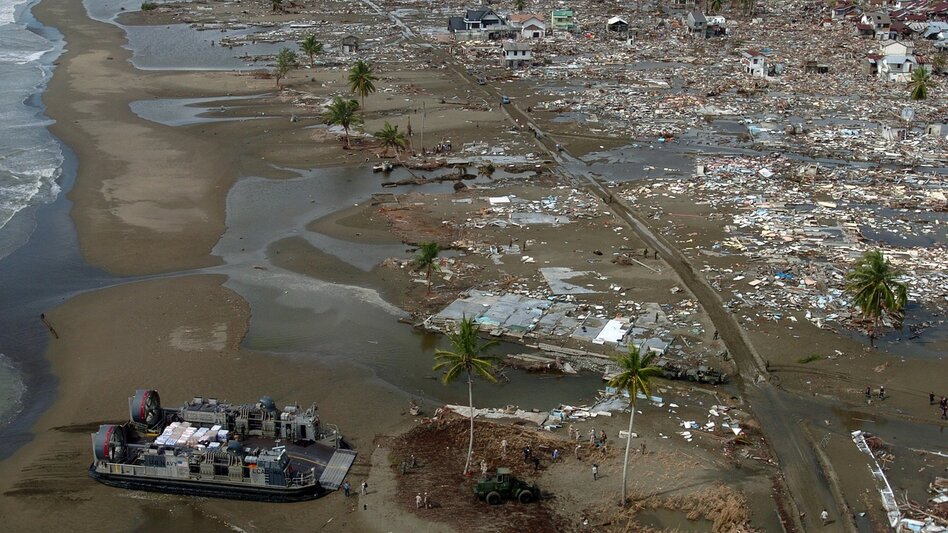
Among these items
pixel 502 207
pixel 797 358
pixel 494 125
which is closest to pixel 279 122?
pixel 494 125

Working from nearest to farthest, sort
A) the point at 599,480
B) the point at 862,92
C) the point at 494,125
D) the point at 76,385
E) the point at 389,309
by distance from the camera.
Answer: the point at 599,480 < the point at 76,385 < the point at 389,309 < the point at 494,125 < the point at 862,92

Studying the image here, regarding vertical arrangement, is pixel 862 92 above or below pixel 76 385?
above

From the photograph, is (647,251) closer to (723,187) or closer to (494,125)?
(723,187)

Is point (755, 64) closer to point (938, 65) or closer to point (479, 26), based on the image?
point (938, 65)

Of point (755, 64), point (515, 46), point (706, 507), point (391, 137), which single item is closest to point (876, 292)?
point (706, 507)

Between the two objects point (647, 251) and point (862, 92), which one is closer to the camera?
point (647, 251)

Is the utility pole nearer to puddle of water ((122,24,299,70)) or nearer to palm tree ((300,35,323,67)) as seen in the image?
palm tree ((300,35,323,67))

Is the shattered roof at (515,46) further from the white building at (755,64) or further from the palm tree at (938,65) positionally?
the palm tree at (938,65)
